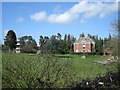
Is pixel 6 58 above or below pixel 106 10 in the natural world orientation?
below

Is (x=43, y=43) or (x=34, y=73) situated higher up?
(x=43, y=43)

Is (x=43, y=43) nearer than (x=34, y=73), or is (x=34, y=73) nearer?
(x=34, y=73)

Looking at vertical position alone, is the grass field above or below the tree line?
below

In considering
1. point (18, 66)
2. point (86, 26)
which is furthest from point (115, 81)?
point (18, 66)

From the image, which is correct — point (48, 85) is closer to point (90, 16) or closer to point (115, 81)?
point (115, 81)

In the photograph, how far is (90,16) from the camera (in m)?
2.61

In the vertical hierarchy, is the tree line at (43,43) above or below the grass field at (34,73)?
above

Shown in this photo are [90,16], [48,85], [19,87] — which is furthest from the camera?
[90,16]

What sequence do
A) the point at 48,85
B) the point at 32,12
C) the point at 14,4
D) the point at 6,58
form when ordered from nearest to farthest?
the point at 48,85, the point at 6,58, the point at 14,4, the point at 32,12

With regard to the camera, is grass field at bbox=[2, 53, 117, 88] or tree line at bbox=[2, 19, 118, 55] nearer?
grass field at bbox=[2, 53, 117, 88]

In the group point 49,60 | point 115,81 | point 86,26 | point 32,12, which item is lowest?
point 115,81

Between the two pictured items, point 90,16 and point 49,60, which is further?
point 90,16

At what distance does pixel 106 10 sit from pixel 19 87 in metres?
2.19

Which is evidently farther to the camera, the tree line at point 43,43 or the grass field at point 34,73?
the tree line at point 43,43
